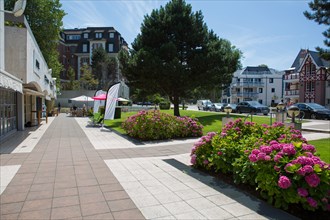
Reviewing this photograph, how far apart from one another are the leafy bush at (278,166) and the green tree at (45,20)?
3379 centimetres

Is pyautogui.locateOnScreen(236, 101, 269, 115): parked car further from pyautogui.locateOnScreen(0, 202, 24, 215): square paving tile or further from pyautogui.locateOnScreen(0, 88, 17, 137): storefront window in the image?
pyautogui.locateOnScreen(0, 202, 24, 215): square paving tile

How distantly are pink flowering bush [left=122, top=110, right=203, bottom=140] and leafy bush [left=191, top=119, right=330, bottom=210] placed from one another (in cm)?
556

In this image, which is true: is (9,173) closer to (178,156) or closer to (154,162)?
(154,162)

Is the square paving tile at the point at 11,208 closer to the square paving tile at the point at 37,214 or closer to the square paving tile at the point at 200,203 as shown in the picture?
the square paving tile at the point at 37,214

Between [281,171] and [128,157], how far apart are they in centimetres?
509

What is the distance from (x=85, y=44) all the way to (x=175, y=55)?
5085cm

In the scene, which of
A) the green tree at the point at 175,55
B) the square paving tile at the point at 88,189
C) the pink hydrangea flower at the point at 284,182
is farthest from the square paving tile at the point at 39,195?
the green tree at the point at 175,55

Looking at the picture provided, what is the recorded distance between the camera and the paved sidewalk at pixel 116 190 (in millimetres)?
4035

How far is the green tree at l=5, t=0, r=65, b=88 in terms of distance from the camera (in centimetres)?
3225

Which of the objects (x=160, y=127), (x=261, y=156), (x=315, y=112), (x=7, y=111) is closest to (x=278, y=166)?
(x=261, y=156)

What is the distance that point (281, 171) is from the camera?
4.11m

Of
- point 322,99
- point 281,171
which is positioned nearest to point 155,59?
point 281,171

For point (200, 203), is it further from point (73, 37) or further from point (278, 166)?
point (73, 37)

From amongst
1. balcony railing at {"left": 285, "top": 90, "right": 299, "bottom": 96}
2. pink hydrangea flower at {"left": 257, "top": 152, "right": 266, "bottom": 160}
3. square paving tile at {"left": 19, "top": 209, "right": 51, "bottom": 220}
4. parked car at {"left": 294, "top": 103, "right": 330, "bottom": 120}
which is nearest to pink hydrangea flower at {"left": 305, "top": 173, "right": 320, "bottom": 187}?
pink hydrangea flower at {"left": 257, "top": 152, "right": 266, "bottom": 160}
